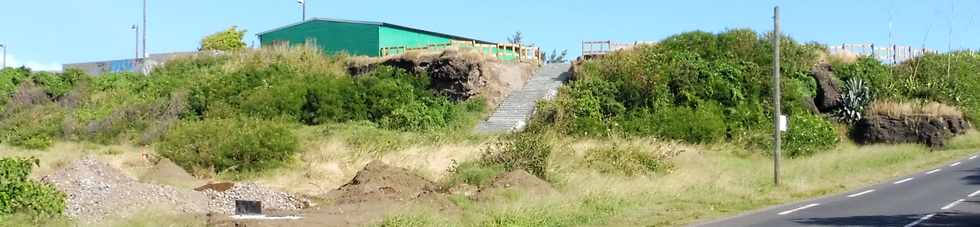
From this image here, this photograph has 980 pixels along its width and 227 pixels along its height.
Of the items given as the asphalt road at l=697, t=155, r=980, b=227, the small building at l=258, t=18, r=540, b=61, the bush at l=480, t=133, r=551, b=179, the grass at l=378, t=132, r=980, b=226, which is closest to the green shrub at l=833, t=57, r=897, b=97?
the grass at l=378, t=132, r=980, b=226

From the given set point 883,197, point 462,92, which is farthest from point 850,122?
point 883,197

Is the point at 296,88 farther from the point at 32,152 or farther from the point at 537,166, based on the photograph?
the point at 537,166

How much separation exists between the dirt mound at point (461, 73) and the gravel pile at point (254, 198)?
26060 millimetres

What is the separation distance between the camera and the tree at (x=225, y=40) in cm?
8456

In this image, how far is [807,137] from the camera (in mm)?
44406

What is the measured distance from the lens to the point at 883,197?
997 inches

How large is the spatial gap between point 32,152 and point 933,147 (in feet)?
119

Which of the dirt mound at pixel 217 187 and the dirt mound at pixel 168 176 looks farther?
the dirt mound at pixel 168 176

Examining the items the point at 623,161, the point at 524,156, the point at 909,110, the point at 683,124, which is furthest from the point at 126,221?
the point at 909,110

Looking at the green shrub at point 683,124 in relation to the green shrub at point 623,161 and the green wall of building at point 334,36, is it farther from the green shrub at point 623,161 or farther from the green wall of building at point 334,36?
the green wall of building at point 334,36

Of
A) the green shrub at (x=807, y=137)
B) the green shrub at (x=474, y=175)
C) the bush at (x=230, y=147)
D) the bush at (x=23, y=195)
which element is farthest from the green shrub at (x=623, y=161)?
the bush at (x=23, y=195)

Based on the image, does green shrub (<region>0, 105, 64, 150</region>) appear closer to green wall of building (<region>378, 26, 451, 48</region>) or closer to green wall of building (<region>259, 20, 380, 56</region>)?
green wall of building (<region>259, 20, 380, 56</region>)

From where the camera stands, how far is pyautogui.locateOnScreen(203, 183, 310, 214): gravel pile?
23625 mm

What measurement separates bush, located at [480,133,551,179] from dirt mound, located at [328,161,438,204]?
2.70 metres
